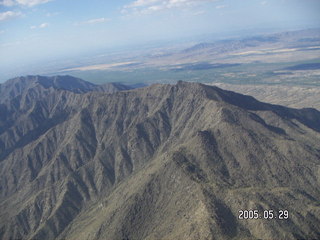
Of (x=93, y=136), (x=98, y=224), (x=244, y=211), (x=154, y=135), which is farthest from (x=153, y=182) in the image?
(x=93, y=136)

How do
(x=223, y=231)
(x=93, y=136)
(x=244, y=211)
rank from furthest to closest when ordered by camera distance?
(x=93, y=136)
(x=244, y=211)
(x=223, y=231)

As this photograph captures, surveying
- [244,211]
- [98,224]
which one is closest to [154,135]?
[98,224]

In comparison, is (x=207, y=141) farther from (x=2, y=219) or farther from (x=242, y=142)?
(x=2, y=219)

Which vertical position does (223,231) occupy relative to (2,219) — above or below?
above

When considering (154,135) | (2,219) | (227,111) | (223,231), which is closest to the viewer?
(223,231)

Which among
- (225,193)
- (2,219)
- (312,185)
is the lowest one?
(2,219)

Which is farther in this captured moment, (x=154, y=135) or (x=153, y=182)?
(x=154, y=135)
